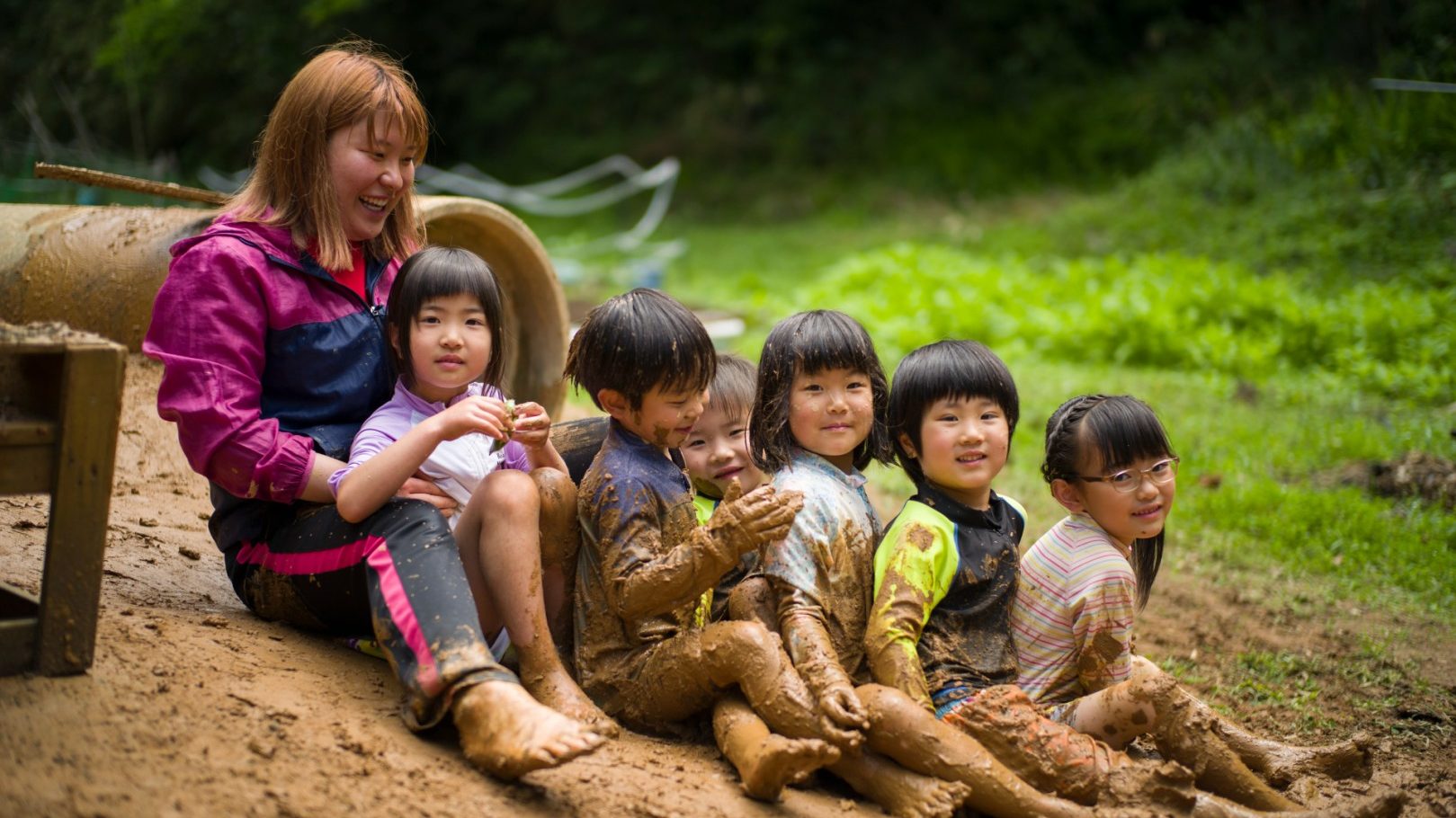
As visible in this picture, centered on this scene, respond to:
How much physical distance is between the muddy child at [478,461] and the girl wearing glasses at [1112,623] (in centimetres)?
103

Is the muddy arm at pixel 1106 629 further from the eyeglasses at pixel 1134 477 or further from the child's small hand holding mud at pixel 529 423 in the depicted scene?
the child's small hand holding mud at pixel 529 423

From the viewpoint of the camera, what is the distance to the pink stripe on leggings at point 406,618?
236 cm

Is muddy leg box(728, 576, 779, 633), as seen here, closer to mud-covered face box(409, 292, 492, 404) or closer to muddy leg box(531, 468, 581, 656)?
muddy leg box(531, 468, 581, 656)

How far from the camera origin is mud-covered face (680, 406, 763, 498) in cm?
336

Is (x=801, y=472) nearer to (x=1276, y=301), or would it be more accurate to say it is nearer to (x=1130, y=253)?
(x=1276, y=301)

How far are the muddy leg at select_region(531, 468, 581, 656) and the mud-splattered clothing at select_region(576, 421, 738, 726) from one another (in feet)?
0.11

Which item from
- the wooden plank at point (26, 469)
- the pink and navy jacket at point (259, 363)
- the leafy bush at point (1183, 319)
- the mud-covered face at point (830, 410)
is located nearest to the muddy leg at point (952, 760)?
the mud-covered face at point (830, 410)

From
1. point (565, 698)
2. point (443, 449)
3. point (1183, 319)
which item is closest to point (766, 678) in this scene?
point (565, 698)

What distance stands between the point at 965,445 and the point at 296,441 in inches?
58.3

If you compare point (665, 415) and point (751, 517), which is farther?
point (665, 415)

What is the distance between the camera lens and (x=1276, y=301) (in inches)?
316

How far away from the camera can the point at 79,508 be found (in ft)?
7.50

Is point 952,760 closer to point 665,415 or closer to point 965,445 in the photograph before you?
point 965,445

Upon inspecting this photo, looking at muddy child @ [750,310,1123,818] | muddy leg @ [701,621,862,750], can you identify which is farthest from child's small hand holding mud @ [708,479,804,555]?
muddy child @ [750,310,1123,818]
